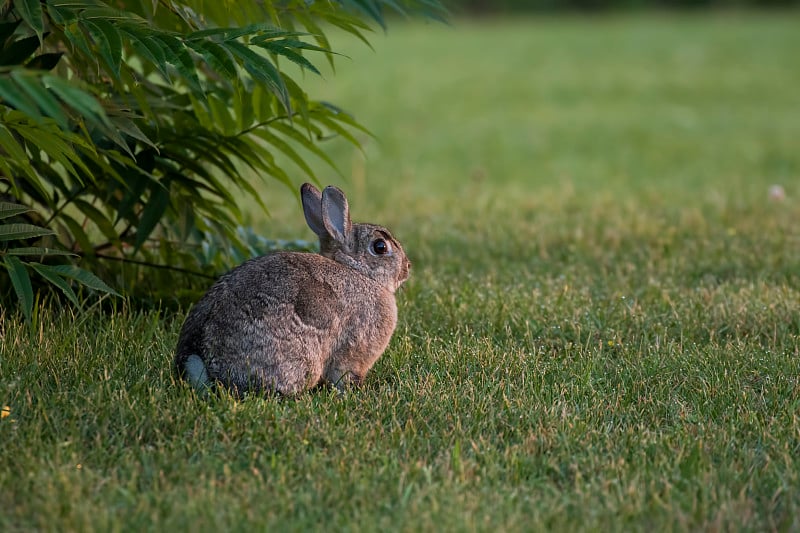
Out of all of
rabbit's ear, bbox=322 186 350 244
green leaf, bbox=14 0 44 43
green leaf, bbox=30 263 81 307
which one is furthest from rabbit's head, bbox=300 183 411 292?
green leaf, bbox=14 0 44 43

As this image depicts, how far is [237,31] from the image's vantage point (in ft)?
14.3

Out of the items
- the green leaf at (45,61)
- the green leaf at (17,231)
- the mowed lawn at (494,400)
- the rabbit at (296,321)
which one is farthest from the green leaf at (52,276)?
the green leaf at (45,61)

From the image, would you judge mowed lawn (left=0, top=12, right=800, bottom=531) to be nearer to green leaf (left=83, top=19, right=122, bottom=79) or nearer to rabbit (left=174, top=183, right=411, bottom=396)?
rabbit (left=174, top=183, right=411, bottom=396)

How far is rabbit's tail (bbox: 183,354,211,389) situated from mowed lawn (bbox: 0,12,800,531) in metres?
0.08

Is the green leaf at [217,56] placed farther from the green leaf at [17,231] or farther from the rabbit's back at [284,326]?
the green leaf at [17,231]

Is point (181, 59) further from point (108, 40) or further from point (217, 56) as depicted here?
point (108, 40)

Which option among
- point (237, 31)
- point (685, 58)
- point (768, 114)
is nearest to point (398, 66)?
point (685, 58)

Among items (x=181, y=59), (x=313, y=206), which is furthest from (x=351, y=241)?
(x=181, y=59)

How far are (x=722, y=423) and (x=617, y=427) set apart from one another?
46cm

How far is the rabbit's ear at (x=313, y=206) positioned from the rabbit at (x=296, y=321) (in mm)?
84

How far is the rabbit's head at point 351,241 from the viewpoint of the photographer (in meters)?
5.03

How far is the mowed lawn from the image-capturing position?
3.59m

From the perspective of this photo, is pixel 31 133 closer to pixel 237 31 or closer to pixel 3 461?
pixel 237 31

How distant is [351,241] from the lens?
509cm
